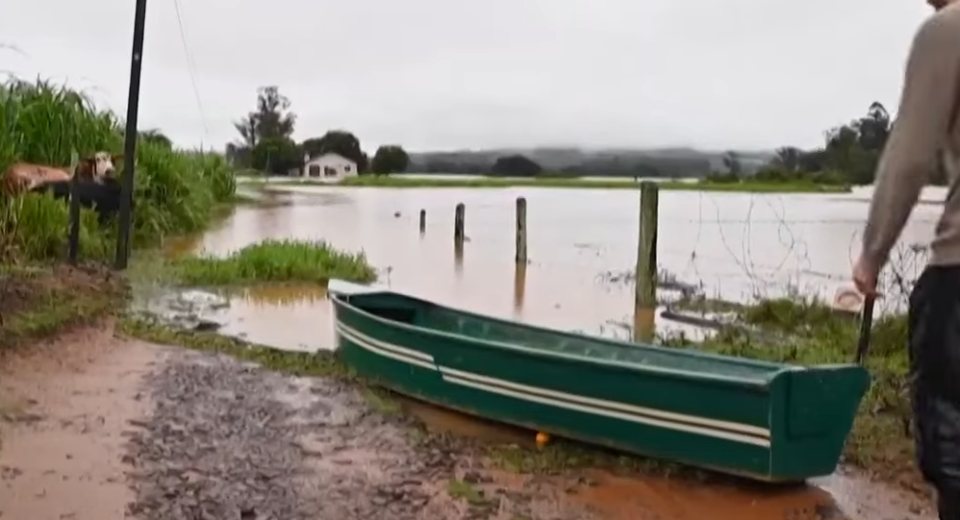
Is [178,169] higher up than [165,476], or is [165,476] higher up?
[178,169]

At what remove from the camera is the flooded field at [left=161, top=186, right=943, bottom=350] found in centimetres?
1281

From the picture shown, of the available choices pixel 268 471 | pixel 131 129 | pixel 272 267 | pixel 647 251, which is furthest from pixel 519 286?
pixel 268 471

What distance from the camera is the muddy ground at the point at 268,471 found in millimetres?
5191

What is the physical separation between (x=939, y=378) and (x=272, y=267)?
41.6 feet

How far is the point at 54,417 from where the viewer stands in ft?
21.6

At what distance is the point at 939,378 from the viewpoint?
2572mm

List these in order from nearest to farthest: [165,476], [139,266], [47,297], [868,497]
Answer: [165,476] → [868,497] → [47,297] → [139,266]

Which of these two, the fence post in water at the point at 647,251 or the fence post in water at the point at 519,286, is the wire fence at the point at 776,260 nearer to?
the fence post in water at the point at 647,251

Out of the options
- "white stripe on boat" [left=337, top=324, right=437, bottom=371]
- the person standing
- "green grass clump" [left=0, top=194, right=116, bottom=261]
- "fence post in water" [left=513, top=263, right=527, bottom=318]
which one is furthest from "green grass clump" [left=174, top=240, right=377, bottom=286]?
the person standing

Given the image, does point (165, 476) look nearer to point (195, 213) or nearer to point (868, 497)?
point (868, 497)

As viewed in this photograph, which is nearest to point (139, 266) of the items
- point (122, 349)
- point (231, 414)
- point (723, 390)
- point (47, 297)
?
point (47, 297)

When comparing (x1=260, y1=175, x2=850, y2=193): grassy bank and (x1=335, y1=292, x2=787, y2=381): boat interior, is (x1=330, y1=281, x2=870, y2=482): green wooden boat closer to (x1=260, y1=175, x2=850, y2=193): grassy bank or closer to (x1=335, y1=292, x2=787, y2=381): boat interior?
(x1=335, y1=292, x2=787, y2=381): boat interior

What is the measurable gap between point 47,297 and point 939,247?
890 cm

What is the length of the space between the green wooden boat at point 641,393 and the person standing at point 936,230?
2878mm
